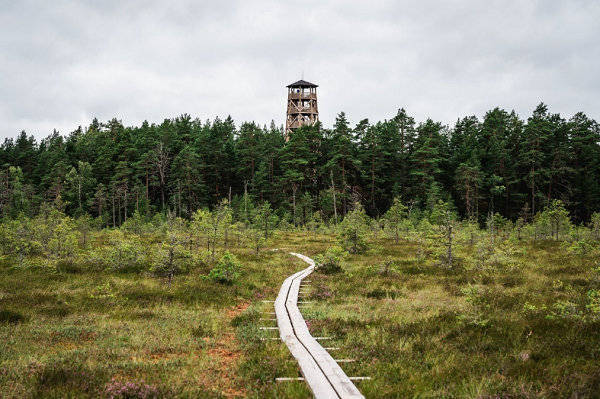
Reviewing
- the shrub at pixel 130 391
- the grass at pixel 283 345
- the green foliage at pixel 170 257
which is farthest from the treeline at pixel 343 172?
the shrub at pixel 130 391

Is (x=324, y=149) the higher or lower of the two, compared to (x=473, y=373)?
higher

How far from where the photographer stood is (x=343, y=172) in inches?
2243

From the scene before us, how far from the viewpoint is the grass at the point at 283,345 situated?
6.27 meters

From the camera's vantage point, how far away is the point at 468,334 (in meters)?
9.14

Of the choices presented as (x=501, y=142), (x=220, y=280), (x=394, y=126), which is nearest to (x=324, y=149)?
(x=394, y=126)

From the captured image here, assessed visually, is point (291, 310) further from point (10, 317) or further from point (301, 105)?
point (301, 105)

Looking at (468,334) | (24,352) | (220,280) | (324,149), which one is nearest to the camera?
(24,352)

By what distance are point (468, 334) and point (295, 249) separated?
2509cm

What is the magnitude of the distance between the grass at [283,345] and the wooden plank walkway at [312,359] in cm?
30

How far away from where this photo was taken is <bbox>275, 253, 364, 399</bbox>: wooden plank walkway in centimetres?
595

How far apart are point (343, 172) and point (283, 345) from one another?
163 ft

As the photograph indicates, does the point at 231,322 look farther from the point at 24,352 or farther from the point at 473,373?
the point at 473,373

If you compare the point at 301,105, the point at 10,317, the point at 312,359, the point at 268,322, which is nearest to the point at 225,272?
the point at 268,322

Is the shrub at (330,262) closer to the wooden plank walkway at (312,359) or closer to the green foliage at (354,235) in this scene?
the green foliage at (354,235)
